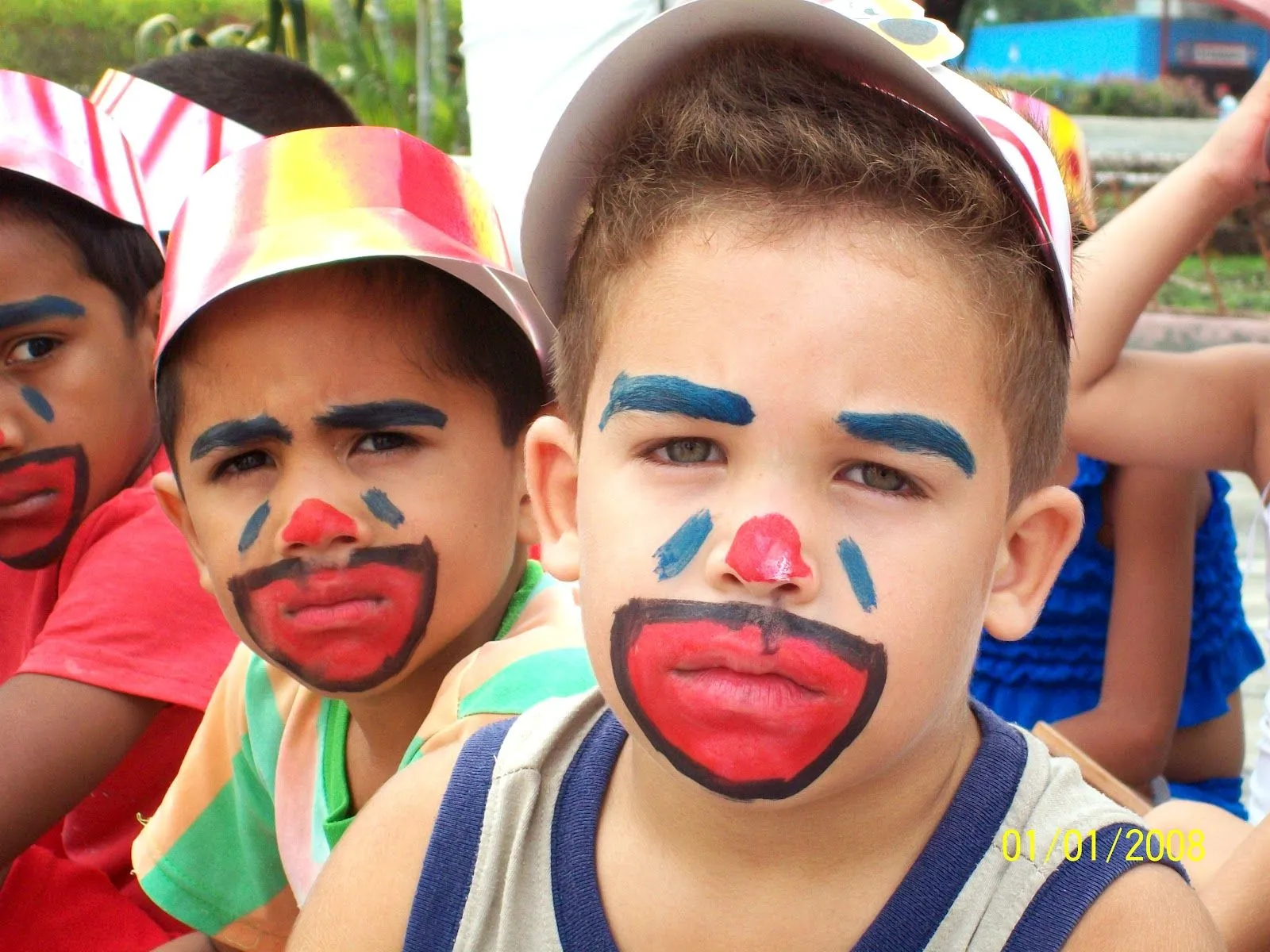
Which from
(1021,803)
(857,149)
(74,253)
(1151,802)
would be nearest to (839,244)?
(857,149)

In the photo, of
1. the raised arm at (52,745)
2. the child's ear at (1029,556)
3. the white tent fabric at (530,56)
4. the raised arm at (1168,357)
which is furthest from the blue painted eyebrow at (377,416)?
the white tent fabric at (530,56)

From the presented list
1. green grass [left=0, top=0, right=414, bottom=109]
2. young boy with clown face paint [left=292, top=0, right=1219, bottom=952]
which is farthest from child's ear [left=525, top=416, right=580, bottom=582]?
green grass [left=0, top=0, right=414, bottom=109]

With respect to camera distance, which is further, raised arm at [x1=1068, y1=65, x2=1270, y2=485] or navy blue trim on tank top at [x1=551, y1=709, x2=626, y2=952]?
raised arm at [x1=1068, y1=65, x2=1270, y2=485]

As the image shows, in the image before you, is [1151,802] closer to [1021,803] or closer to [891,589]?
[1021,803]

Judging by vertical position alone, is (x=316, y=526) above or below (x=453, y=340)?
below

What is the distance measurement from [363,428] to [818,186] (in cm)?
71

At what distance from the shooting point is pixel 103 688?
2.11m

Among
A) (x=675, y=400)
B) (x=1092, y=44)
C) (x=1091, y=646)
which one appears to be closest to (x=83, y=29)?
(x=1092, y=44)

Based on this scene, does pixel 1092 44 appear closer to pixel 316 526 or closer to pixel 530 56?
pixel 530 56

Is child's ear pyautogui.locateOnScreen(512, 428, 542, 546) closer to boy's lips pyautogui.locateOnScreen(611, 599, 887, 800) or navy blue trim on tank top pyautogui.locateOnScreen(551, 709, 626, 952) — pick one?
navy blue trim on tank top pyautogui.locateOnScreen(551, 709, 626, 952)

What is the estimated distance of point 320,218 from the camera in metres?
1.82

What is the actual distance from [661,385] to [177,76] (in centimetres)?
250

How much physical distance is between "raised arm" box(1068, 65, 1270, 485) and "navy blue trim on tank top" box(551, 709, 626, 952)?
1331mm

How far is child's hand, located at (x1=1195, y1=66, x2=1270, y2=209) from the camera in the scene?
253 cm
